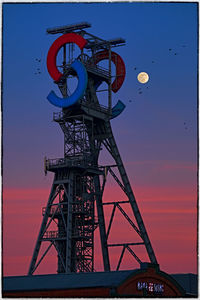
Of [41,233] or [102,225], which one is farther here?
[102,225]

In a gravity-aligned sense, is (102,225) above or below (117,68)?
below

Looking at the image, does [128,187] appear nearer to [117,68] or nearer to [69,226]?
[69,226]

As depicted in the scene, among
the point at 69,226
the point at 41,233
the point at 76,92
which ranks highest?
the point at 76,92

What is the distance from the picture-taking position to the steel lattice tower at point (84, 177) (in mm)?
126062

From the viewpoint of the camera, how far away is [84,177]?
427 ft

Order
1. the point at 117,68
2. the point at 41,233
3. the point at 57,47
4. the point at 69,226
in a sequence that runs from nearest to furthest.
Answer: the point at 69,226, the point at 41,233, the point at 57,47, the point at 117,68

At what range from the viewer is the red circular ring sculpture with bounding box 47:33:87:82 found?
12724 centimetres

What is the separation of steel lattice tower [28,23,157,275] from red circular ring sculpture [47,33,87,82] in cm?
135

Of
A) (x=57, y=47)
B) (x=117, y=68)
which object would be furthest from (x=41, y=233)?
(x=117, y=68)

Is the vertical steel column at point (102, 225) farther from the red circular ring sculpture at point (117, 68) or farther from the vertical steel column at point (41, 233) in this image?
the red circular ring sculpture at point (117, 68)

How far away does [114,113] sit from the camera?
13462 cm

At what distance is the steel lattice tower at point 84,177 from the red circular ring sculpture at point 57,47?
135 cm

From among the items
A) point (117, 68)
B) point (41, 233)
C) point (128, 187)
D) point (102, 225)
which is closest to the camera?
point (41, 233)

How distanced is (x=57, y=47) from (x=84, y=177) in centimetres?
1950
